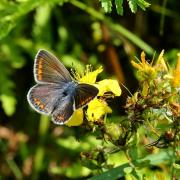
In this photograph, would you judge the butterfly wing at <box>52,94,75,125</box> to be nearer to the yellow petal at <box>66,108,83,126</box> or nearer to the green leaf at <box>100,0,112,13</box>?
the yellow petal at <box>66,108,83,126</box>

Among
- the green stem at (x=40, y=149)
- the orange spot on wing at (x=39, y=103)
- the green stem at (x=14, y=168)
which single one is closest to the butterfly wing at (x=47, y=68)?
the orange spot on wing at (x=39, y=103)

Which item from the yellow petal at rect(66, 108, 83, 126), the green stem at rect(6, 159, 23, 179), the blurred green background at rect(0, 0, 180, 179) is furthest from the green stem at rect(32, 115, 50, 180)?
the yellow petal at rect(66, 108, 83, 126)

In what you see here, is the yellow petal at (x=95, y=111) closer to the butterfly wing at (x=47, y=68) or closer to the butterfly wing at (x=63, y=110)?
the butterfly wing at (x=63, y=110)

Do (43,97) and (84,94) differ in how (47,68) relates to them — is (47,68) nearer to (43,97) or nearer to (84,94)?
(43,97)

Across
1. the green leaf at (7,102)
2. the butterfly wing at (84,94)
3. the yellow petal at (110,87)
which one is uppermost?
the butterfly wing at (84,94)

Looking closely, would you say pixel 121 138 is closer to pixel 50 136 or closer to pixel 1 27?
pixel 1 27

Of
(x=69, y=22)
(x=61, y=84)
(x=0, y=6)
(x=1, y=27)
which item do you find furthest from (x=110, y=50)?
(x=61, y=84)
